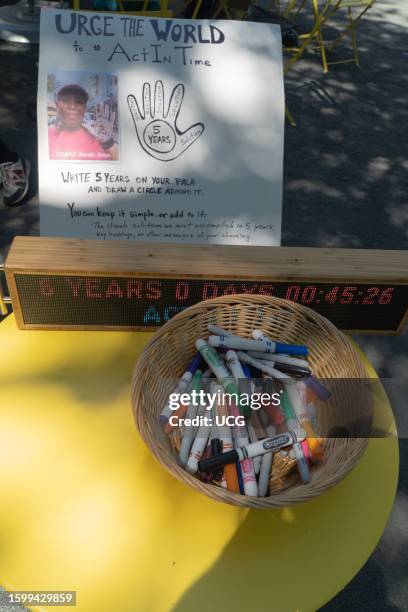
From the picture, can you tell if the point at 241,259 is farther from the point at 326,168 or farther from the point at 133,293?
the point at 326,168

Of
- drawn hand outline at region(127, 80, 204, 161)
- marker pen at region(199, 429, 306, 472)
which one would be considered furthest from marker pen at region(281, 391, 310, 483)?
drawn hand outline at region(127, 80, 204, 161)

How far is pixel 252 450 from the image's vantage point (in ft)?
3.73

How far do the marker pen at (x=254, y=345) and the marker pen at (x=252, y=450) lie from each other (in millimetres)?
258

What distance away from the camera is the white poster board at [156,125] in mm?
1572

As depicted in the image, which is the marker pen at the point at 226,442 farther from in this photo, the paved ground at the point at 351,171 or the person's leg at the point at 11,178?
the person's leg at the point at 11,178

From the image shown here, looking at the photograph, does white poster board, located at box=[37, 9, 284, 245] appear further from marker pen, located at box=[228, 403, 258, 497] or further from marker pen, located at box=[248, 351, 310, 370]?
marker pen, located at box=[228, 403, 258, 497]

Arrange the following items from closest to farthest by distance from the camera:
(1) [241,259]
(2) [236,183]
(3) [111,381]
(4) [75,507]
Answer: (4) [75,507] → (3) [111,381] → (1) [241,259] → (2) [236,183]

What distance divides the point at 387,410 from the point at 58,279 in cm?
104

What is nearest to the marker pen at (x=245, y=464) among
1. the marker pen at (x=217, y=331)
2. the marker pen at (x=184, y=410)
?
the marker pen at (x=184, y=410)

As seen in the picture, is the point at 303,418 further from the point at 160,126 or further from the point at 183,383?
the point at 160,126

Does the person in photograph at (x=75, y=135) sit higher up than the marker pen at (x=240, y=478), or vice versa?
the person in photograph at (x=75, y=135)

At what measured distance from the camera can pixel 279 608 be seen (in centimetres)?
103

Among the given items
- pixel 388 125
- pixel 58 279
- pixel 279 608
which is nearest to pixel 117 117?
pixel 58 279

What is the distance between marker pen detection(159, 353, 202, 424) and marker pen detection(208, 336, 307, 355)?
0.06 m
